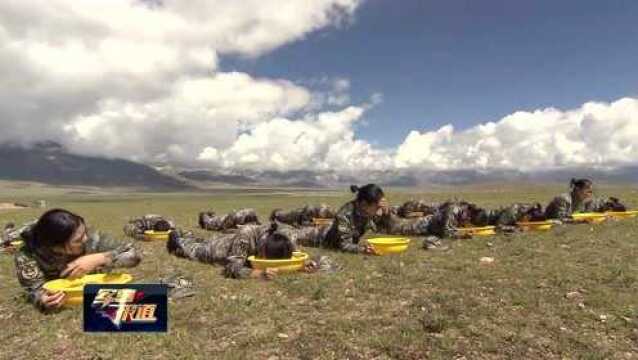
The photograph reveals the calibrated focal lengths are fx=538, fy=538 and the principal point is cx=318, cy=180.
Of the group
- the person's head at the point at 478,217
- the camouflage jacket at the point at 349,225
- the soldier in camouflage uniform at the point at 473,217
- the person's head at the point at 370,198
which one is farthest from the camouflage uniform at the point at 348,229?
the person's head at the point at 478,217

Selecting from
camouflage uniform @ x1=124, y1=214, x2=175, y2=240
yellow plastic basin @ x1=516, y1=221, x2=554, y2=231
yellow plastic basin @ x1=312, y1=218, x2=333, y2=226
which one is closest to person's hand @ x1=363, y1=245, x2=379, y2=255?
yellow plastic basin @ x1=516, y1=221, x2=554, y2=231

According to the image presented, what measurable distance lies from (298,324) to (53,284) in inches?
186

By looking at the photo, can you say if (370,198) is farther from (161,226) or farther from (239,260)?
(161,226)

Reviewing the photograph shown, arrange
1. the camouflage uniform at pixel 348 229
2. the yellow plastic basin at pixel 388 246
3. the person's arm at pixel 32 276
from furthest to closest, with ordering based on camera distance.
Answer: the camouflage uniform at pixel 348 229 → the yellow plastic basin at pixel 388 246 → the person's arm at pixel 32 276

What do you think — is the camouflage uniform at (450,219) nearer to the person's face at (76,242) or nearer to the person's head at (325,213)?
the person's head at (325,213)

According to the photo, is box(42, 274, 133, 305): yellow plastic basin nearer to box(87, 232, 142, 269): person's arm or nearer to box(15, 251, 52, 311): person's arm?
box(15, 251, 52, 311): person's arm

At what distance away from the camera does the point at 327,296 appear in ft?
38.4

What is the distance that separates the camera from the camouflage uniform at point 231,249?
14180 mm

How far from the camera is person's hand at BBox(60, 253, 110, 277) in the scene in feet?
32.9

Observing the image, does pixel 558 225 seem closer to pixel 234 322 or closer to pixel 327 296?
pixel 327 296

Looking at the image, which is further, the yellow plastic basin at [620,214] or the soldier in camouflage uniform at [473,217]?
the yellow plastic basin at [620,214]

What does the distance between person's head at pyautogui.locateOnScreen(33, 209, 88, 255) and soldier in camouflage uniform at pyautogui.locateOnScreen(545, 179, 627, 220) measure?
2052cm

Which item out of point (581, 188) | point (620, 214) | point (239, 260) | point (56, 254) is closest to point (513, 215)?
point (581, 188)

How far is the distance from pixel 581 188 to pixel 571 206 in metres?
0.94
